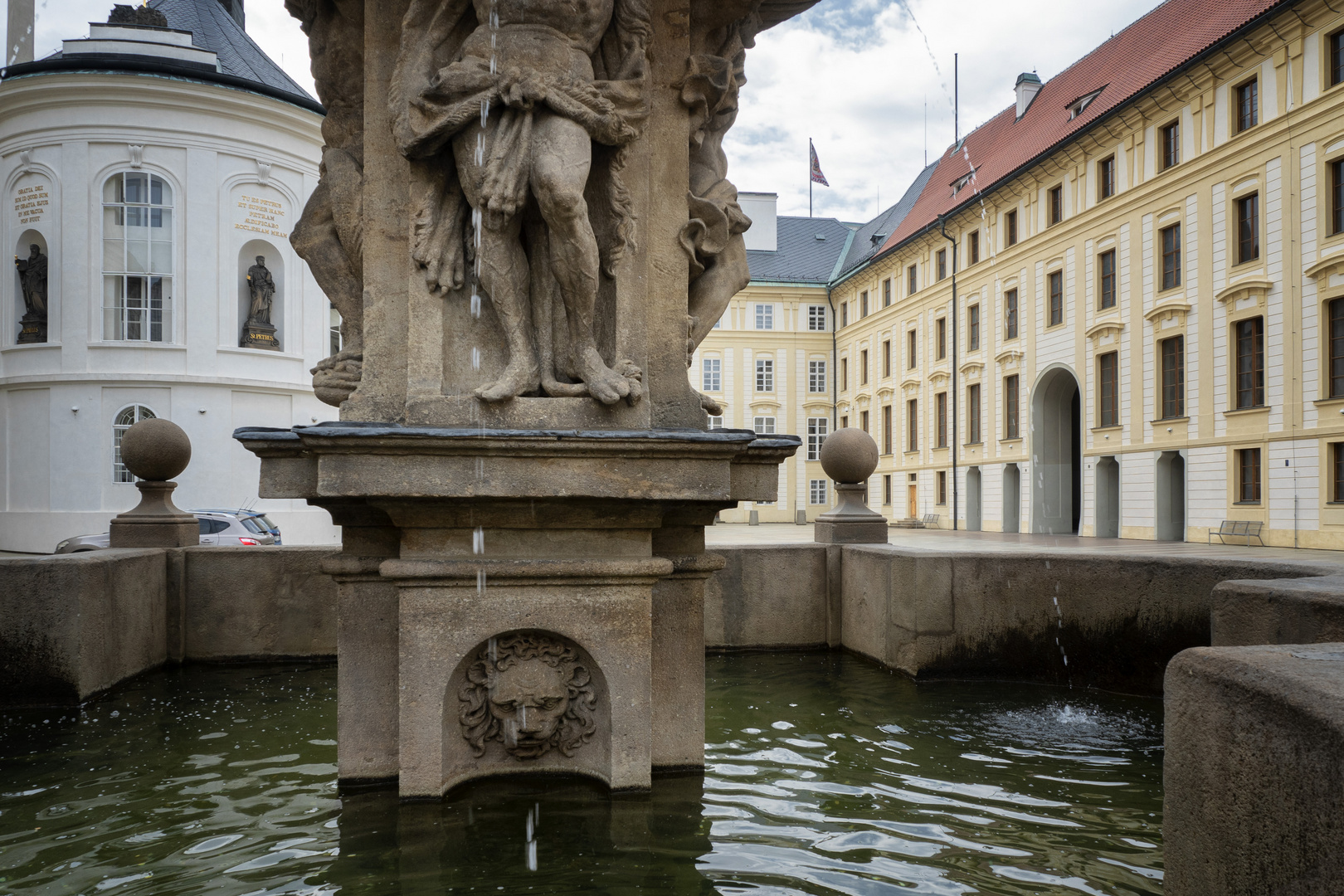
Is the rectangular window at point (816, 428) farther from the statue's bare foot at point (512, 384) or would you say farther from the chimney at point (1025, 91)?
the statue's bare foot at point (512, 384)

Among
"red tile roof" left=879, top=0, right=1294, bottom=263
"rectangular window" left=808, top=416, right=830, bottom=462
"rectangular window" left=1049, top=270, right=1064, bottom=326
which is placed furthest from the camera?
A: "rectangular window" left=808, top=416, right=830, bottom=462

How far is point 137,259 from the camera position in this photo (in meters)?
23.2

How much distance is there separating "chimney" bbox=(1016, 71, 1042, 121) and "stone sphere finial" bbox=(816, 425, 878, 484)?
35.0 metres

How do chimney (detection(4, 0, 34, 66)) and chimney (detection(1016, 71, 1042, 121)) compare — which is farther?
chimney (detection(1016, 71, 1042, 121))

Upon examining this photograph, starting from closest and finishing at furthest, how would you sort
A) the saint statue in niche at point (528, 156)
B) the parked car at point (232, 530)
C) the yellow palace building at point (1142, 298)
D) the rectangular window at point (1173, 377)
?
the saint statue in niche at point (528, 156) < the parked car at point (232, 530) < the yellow palace building at point (1142, 298) < the rectangular window at point (1173, 377)

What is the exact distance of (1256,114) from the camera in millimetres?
23859

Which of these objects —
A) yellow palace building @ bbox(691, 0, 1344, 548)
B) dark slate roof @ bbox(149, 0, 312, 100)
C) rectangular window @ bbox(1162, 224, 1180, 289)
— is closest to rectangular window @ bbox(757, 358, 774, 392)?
yellow palace building @ bbox(691, 0, 1344, 548)

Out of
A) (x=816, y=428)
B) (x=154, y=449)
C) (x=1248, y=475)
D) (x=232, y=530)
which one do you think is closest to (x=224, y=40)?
(x=232, y=530)

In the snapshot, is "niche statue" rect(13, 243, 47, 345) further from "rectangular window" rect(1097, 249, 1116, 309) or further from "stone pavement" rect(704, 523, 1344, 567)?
"rectangular window" rect(1097, 249, 1116, 309)

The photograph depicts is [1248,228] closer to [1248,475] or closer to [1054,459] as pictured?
[1248,475]

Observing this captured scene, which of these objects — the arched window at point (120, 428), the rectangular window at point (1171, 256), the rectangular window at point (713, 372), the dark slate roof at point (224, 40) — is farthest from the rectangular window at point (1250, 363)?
the rectangular window at point (713, 372)

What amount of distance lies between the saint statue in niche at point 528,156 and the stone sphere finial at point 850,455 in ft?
15.8

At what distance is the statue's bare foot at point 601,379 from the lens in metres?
3.62

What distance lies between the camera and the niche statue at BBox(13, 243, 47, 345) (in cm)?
2317
